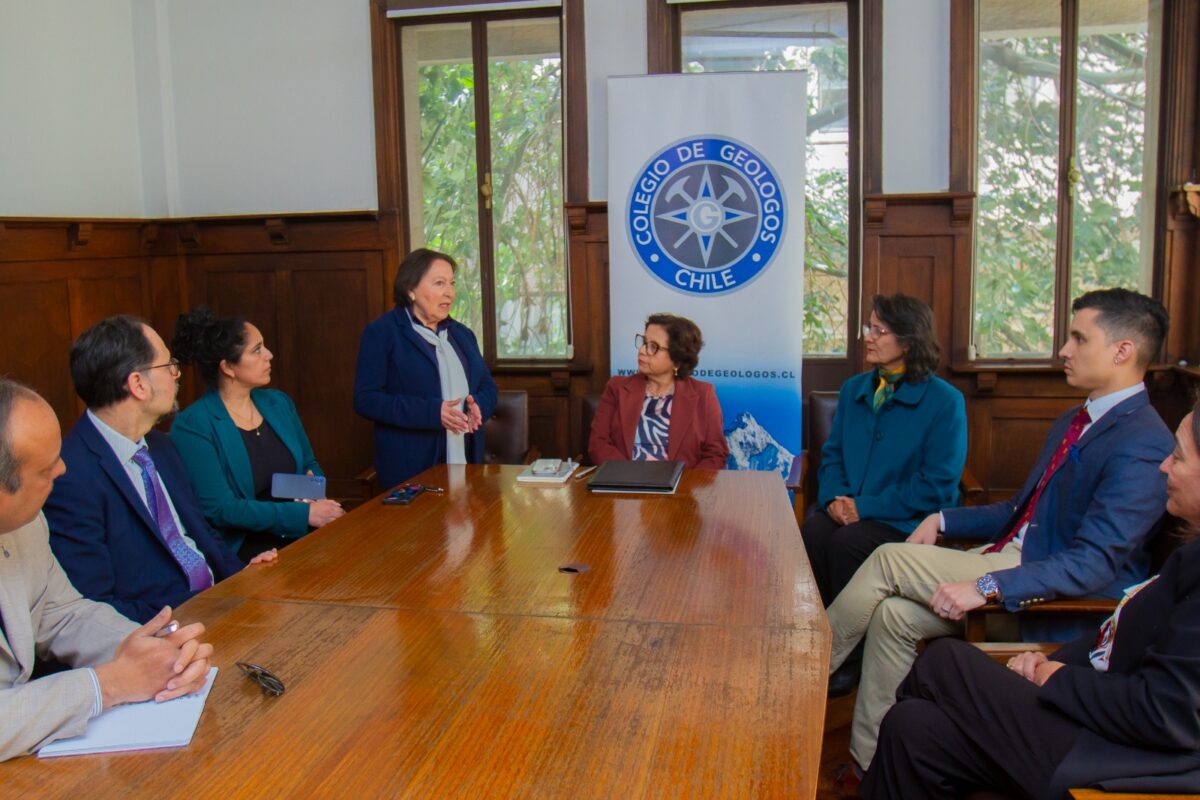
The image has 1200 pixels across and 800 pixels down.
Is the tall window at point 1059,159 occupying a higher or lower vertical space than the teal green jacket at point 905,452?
higher

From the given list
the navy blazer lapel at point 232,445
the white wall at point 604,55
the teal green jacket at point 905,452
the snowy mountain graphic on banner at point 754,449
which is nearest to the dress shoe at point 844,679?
the teal green jacket at point 905,452

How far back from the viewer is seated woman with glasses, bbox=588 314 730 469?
13.3 feet

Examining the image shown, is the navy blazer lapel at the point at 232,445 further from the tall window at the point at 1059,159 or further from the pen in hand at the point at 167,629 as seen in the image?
the tall window at the point at 1059,159

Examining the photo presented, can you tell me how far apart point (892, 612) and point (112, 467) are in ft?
6.84

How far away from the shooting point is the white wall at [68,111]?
4.78 meters

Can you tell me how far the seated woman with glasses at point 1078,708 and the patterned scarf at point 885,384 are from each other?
144cm

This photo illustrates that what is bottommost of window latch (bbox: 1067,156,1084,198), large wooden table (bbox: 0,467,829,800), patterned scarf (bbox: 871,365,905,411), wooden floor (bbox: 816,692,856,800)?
wooden floor (bbox: 816,692,856,800)

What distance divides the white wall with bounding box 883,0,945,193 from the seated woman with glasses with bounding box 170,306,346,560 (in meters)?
3.06

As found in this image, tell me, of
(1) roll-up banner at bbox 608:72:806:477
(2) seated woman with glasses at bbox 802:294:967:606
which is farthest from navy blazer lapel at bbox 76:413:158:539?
(1) roll-up banner at bbox 608:72:806:477

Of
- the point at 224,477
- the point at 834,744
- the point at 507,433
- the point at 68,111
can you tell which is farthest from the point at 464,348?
the point at 68,111

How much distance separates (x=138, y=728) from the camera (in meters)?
1.66

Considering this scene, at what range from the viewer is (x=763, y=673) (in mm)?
1877

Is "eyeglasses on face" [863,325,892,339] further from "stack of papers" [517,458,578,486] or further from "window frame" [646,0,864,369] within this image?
"window frame" [646,0,864,369]

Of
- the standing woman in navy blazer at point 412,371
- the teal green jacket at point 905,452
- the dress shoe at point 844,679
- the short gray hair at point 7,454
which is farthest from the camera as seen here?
the standing woman in navy blazer at point 412,371
